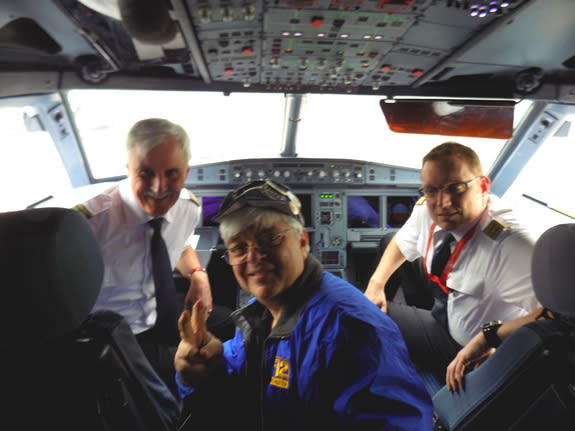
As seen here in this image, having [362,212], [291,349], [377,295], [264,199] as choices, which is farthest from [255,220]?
[362,212]

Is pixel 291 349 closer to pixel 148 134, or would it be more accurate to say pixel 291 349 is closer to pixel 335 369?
pixel 335 369

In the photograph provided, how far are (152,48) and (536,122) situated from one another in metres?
3.04

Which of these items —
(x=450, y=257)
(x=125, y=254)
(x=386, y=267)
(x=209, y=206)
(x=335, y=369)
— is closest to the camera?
(x=335, y=369)

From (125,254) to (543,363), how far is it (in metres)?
1.64

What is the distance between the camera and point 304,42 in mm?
1755

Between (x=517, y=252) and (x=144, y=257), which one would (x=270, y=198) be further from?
(x=517, y=252)

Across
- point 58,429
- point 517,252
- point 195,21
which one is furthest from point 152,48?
point 517,252

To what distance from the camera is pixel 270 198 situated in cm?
119

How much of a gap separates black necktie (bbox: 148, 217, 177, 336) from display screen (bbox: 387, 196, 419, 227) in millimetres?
2465

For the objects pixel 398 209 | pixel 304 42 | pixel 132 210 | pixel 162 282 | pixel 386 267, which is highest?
pixel 304 42

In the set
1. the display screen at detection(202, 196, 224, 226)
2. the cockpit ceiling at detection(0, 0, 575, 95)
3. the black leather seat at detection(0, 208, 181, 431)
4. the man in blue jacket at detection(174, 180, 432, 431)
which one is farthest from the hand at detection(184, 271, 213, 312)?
the display screen at detection(202, 196, 224, 226)

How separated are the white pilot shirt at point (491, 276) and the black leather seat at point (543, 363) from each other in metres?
0.55

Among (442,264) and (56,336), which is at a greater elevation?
(56,336)

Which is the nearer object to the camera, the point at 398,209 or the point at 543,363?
the point at 543,363
